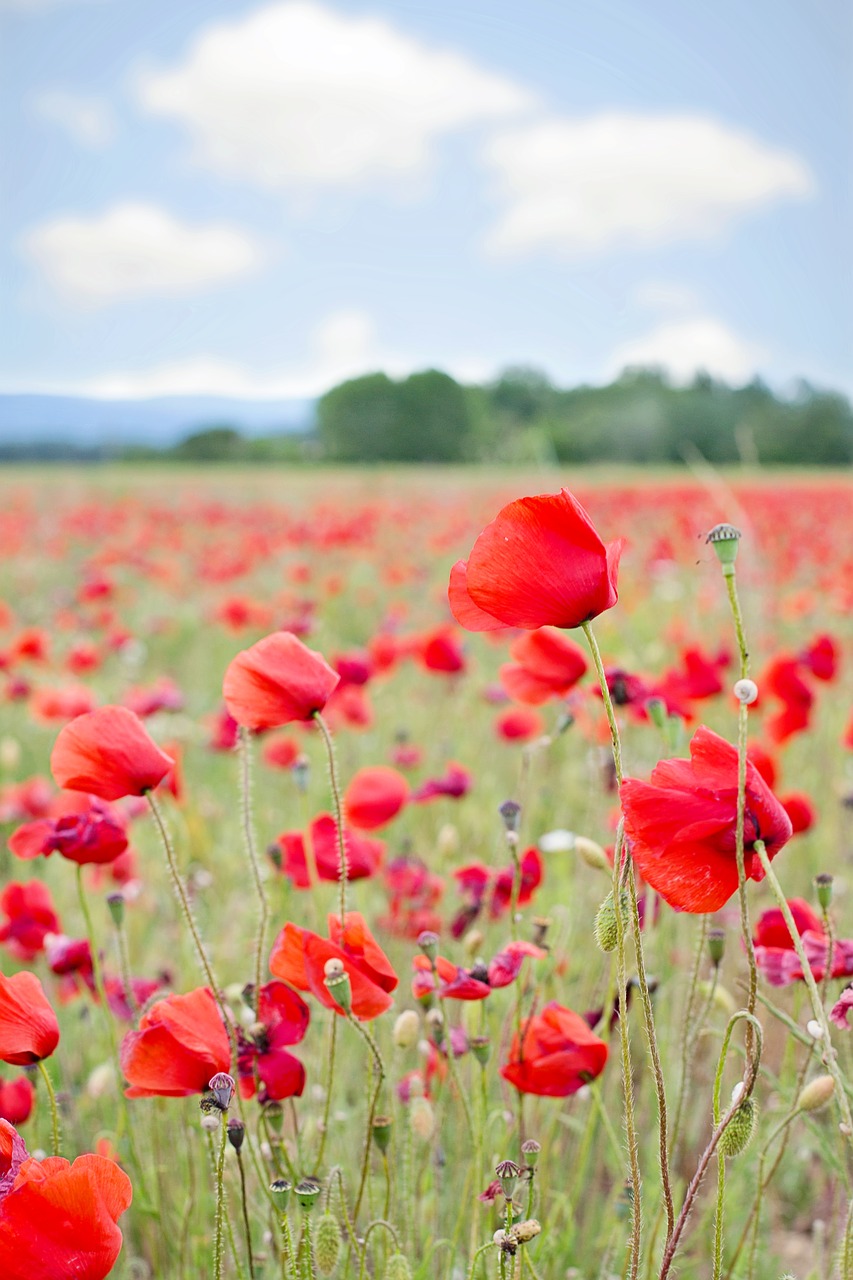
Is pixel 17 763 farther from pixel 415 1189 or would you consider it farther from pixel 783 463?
pixel 783 463

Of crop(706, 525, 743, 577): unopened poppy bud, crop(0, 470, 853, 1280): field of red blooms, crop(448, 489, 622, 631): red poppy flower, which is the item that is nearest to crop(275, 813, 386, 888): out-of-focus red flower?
crop(0, 470, 853, 1280): field of red blooms

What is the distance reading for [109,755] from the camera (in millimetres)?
963

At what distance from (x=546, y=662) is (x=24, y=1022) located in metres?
0.68

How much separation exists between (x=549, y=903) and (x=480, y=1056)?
3.52ft

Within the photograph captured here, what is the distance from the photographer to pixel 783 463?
1569 centimetres

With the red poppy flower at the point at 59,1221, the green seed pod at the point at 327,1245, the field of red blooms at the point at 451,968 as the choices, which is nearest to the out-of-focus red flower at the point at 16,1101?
the field of red blooms at the point at 451,968

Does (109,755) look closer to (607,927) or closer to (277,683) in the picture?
(277,683)

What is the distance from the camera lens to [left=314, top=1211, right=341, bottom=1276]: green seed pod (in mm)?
891

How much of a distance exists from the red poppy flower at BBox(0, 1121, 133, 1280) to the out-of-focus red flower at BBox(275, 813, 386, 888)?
0.52m

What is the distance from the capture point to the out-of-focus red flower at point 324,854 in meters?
1.19

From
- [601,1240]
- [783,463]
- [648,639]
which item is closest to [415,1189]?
[601,1240]

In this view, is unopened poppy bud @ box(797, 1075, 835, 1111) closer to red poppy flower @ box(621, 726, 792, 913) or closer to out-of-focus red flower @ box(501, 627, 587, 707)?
red poppy flower @ box(621, 726, 792, 913)

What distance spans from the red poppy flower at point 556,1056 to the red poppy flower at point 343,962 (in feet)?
0.55

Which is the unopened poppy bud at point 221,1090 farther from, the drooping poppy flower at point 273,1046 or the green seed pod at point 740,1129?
the green seed pod at point 740,1129
